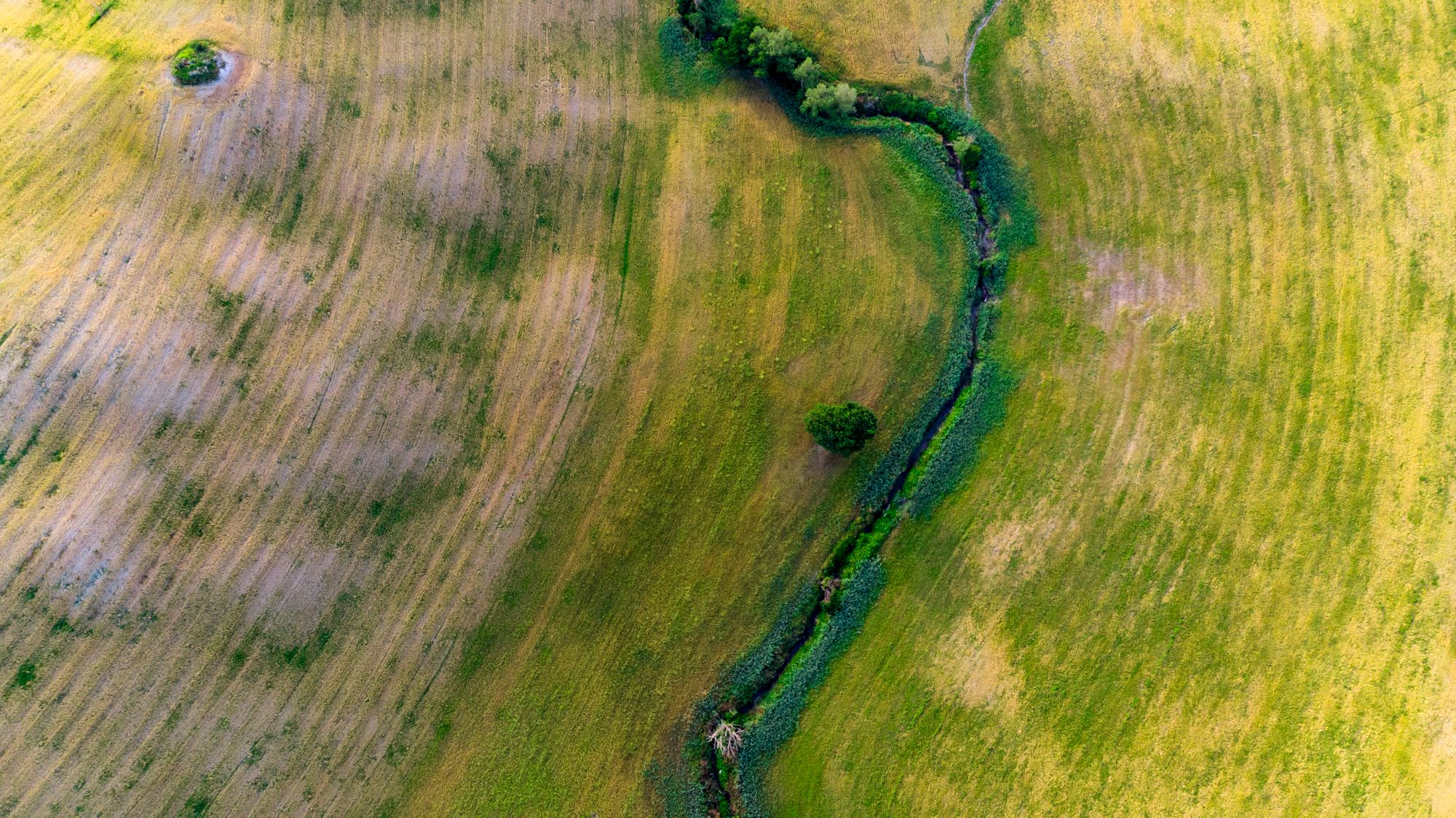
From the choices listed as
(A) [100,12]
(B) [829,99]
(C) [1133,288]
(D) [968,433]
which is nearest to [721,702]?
(D) [968,433]

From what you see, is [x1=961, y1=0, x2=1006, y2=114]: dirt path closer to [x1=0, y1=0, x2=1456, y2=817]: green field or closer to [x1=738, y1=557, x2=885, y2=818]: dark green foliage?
[x1=0, y1=0, x2=1456, y2=817]: green field

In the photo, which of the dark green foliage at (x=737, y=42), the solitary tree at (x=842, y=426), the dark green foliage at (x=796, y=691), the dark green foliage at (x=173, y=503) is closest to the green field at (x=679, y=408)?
the dark green foliage at (x=173, y=503)

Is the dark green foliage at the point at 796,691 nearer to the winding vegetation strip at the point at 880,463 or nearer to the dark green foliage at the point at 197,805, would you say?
the winding vegetation strip at the point at 880,463

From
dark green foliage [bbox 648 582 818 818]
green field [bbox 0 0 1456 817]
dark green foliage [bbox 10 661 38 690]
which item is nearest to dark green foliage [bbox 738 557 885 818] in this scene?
green field [bbox 0 0 1456 817]

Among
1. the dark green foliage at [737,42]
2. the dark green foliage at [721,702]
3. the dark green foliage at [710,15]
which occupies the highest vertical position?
the dark green foliage at [710,15]

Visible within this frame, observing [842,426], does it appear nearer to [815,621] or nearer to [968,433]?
[968,433]

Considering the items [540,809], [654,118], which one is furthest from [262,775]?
[654,118]
